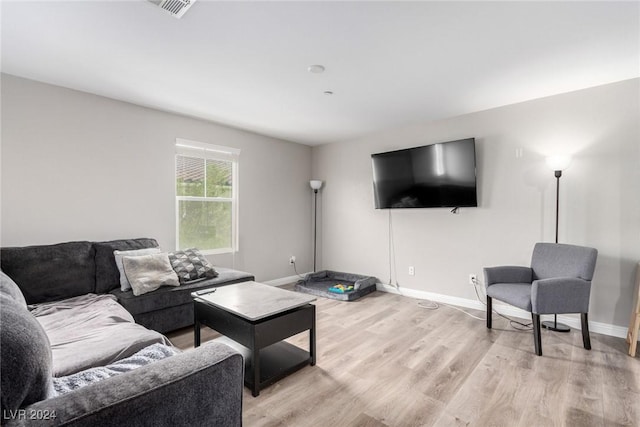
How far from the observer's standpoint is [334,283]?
4.70m

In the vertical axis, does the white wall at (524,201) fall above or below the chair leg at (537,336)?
above

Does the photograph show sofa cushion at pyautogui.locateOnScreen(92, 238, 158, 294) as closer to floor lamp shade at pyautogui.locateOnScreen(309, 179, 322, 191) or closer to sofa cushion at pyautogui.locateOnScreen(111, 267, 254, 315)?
sofa cushion at pyautogui.locateOnScreen(111, 267, 254, 315)

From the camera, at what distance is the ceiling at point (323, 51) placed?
1806mm

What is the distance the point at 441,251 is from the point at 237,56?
3.17 m

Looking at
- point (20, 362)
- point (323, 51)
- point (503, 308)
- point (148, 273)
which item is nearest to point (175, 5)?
point (323, 51)

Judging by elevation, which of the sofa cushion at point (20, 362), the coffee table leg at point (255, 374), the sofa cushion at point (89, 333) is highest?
the sofa cushion at point (20, 362)

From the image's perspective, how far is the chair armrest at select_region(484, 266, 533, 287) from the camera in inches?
115

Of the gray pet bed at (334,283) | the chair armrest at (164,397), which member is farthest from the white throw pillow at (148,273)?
the gray pet bed at (334,283)

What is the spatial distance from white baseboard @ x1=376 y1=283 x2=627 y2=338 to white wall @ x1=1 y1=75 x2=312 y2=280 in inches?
87.7

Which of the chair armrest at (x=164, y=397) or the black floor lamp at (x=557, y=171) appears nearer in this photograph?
the chair armrest at (x=164, y=397)

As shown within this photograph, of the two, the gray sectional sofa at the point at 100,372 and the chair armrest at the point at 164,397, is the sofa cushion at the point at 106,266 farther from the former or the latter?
the chair armrest at the point at 164,397

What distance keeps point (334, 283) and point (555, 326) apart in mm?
2719

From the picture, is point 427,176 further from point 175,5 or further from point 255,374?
point 175,5

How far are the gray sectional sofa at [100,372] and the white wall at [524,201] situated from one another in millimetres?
3262
